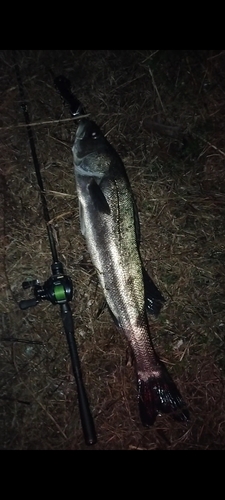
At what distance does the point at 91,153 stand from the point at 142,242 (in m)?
1.03

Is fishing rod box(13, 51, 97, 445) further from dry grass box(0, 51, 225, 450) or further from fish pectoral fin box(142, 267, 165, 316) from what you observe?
fish pectoral fin box(142, 267, 165, 316)

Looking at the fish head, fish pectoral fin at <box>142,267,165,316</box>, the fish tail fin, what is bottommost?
the fish tail fin

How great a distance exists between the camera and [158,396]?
3.55 meters

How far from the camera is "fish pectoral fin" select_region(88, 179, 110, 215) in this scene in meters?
3.36

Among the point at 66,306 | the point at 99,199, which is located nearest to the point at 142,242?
the point at 99,199

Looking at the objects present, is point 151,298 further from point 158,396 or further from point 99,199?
point 99,199

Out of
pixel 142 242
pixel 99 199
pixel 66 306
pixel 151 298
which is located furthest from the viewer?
pixel 142 242

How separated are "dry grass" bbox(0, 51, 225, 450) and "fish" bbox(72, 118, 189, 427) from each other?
0.46 m

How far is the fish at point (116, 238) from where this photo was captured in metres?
3.40

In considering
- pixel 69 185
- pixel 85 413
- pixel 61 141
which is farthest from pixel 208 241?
pixel 85 413

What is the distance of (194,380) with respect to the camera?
3.96 metres

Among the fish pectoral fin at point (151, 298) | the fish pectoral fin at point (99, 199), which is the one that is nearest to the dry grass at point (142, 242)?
the fish pectoral fin at point (151, 298)

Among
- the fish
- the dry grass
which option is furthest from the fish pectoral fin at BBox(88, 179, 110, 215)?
the dry grass

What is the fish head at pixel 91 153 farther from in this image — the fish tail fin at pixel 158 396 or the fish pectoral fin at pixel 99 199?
the fish tail fin at pixel 158 396
